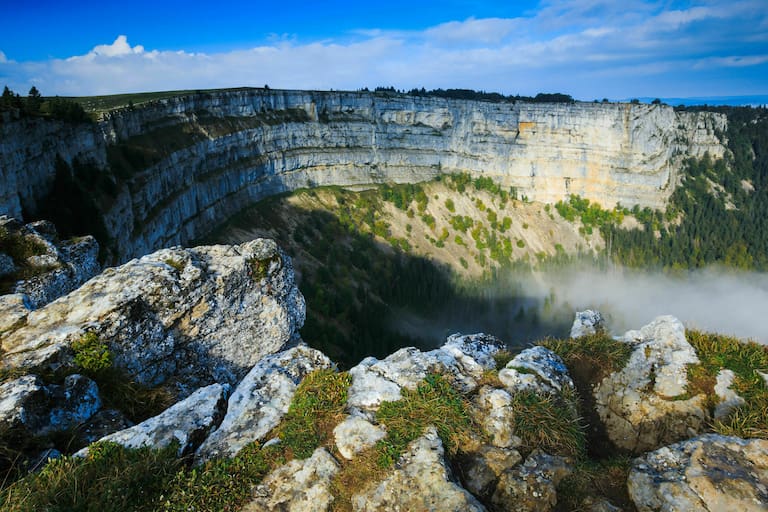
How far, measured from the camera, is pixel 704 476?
7426 mm

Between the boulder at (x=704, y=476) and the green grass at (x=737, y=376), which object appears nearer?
the boulder at (x=704, y=476)

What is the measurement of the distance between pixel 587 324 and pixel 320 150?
199 ft

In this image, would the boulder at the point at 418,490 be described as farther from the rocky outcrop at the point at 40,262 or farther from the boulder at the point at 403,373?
the rocky outcrop at the point at 40,262

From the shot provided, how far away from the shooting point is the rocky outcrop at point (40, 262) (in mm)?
12562

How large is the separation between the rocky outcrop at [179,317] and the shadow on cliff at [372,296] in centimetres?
2949

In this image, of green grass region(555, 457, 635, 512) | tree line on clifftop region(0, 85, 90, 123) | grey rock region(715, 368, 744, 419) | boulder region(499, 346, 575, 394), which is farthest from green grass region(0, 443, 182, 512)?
tree line on clifftop region(0, 85, 90, 123)

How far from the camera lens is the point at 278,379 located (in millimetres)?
9594

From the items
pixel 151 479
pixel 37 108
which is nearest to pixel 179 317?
pixel 151 479

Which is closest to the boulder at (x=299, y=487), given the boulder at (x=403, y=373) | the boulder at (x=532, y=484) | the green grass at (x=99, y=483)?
the boulder at (x=403, y=373)

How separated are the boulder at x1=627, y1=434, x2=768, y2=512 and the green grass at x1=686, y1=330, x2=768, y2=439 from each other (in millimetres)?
960

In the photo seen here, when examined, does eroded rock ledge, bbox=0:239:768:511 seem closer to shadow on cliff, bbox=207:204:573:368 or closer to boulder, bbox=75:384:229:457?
boulder, bbox=75:384:229:457

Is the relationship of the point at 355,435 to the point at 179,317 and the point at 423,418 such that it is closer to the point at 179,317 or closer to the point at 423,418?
the point at 423,418

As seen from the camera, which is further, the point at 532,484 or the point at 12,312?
the point at 12,312

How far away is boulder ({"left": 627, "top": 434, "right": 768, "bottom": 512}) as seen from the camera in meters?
7.08
